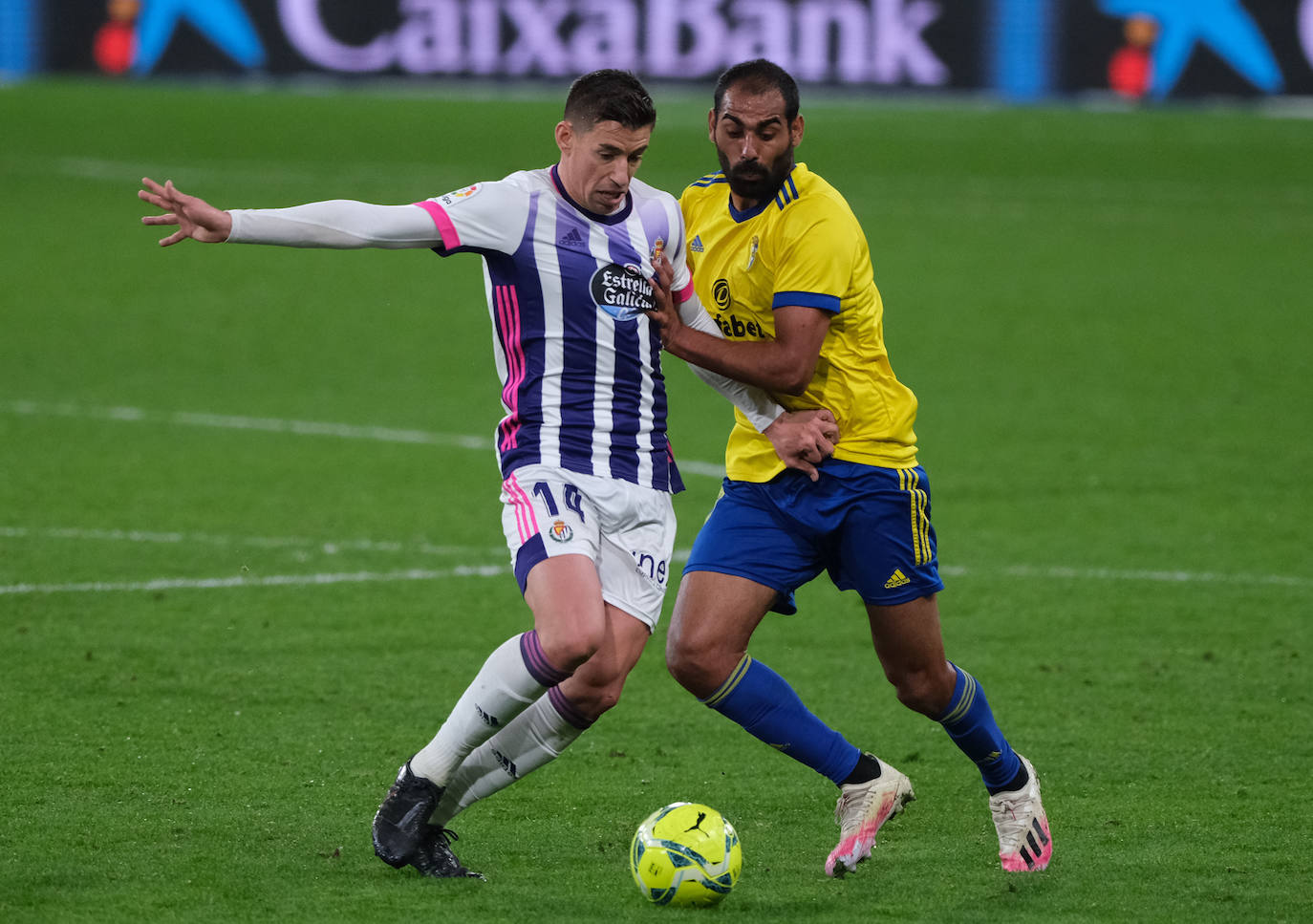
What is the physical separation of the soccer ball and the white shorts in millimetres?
563

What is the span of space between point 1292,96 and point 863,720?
80.2 feet

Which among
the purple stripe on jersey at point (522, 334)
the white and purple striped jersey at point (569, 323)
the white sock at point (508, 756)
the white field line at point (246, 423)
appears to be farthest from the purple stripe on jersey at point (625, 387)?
the white field line at point (246, 423)

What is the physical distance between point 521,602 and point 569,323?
10.2 feet

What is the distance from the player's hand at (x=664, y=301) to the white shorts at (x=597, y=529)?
434mm

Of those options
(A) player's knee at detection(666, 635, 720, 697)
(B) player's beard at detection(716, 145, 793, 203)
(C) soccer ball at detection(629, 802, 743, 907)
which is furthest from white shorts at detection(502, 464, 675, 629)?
(B) player's beard at detection(716, 145, 793, 203)

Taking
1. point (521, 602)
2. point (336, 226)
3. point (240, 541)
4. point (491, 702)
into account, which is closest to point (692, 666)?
point (491, 702)

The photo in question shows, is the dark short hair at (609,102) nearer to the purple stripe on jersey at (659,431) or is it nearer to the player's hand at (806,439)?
the purple stripe on jersey at (659,431)

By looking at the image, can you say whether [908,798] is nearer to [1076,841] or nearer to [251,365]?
[1076,841]

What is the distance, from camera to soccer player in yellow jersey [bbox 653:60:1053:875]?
5.02 metres

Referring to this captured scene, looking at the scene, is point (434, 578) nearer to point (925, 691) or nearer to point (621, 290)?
point (621, 290)

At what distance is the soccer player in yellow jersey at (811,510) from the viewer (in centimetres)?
502

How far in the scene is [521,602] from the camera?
7934mm

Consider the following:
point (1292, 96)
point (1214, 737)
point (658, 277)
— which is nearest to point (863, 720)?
point (1214, 737)

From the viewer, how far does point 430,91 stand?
29.7 m
